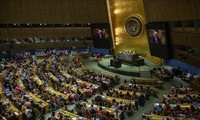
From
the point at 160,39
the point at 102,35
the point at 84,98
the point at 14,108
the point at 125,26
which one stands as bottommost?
the point at 84,98

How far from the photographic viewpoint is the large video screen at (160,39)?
2512 cm

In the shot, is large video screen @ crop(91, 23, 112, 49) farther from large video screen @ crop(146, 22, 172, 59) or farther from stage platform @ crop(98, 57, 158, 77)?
large video screen @ crop(146, 22, 172, 59)

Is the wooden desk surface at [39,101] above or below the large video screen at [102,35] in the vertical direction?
below

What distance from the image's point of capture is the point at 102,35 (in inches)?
1420

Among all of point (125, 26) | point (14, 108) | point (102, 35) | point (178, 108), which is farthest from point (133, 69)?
point (14, 108)

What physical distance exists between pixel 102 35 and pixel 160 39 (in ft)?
38.9

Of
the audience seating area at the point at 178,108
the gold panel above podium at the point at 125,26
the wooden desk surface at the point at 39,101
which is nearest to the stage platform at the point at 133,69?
the gold panel above podium at the point at 125,26

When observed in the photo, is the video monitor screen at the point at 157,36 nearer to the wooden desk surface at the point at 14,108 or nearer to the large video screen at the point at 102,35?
the large video screen at the point at 102,35

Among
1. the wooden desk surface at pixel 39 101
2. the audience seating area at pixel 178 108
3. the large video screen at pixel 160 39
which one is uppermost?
the large video screen at pixel 160 39

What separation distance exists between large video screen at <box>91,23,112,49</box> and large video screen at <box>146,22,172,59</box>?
850cm

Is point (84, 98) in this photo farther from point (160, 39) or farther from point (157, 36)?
point (157, 36)

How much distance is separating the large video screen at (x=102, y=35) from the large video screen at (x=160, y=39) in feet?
27.9

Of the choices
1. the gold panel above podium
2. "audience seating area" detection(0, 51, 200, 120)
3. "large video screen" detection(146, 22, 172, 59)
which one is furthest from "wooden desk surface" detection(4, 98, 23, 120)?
the gold panel above podium

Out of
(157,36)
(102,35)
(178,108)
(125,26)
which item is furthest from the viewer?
(102,35)
